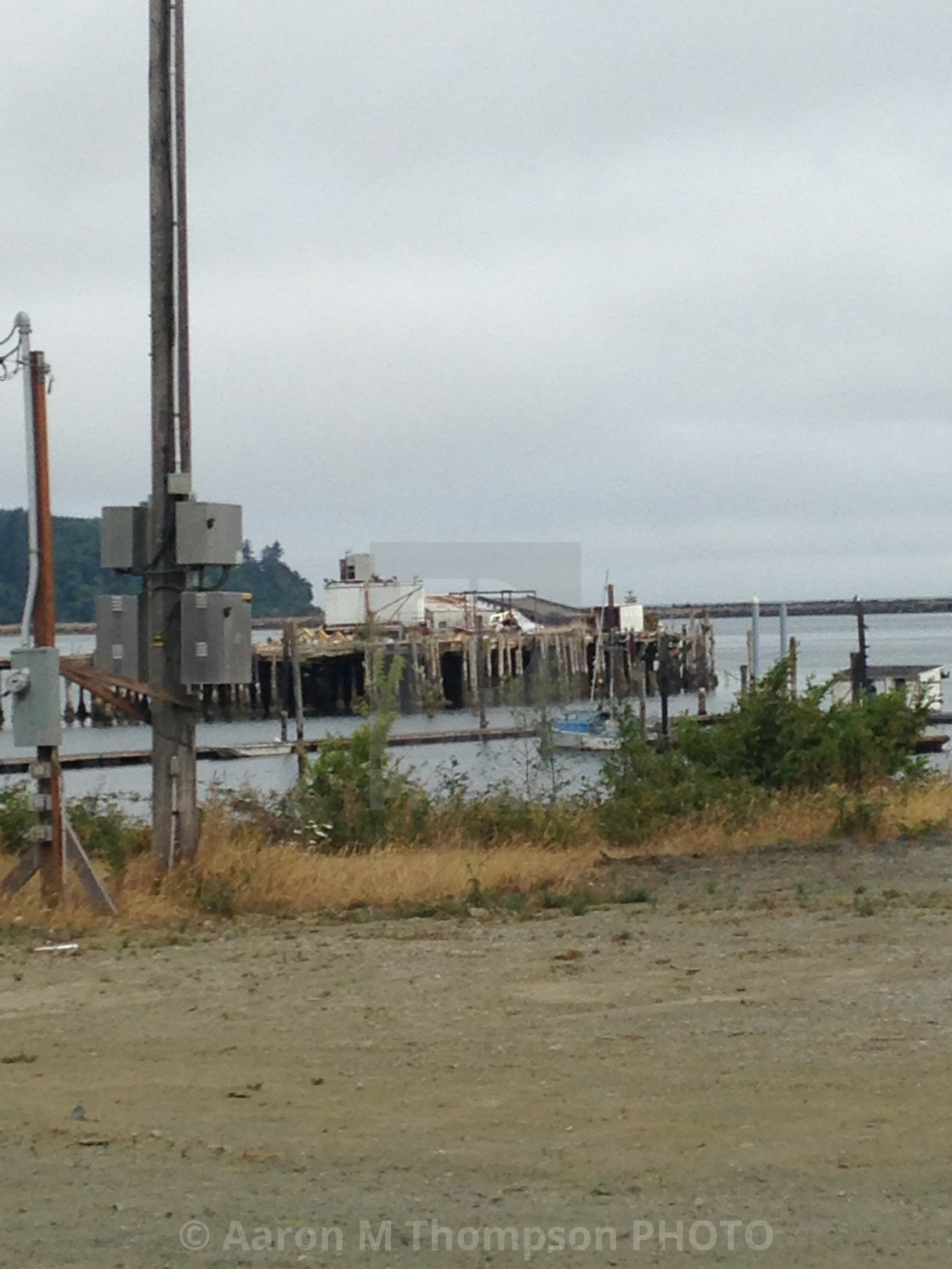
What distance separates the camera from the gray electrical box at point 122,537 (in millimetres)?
12461

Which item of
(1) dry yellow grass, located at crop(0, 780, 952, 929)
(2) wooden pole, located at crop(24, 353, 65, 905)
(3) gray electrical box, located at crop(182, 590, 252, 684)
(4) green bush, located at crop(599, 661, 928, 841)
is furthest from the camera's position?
(4) green bush, located at crop(599, 661, 928, 841)

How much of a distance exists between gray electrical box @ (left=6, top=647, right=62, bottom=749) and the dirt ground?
163cm

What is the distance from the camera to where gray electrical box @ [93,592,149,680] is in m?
12.6

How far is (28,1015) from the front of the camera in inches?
323

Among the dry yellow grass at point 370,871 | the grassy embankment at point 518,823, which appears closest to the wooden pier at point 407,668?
the grassy embankment at point 518,823

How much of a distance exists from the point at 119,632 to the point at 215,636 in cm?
79

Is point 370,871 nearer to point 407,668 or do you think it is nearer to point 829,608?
point 407,668

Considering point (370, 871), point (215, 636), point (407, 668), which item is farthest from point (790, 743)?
point (407, 668)

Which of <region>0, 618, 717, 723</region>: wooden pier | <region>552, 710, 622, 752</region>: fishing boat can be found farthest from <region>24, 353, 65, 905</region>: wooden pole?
<region>0, 618, 717, 723</region>: wooden pier

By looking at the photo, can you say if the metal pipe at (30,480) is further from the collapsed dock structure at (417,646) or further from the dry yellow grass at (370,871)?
the collapsed dock structure at (417,646)

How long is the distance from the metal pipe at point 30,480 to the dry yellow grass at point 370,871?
1798 mm

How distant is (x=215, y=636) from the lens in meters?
12.3

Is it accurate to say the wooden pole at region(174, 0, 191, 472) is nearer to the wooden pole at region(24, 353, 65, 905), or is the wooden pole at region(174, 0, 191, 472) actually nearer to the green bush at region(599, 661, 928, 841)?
the wooden pole at region(24, 353, 65, 905)

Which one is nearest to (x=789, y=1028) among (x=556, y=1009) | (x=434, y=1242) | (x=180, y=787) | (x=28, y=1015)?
(x=556, y=1009)
